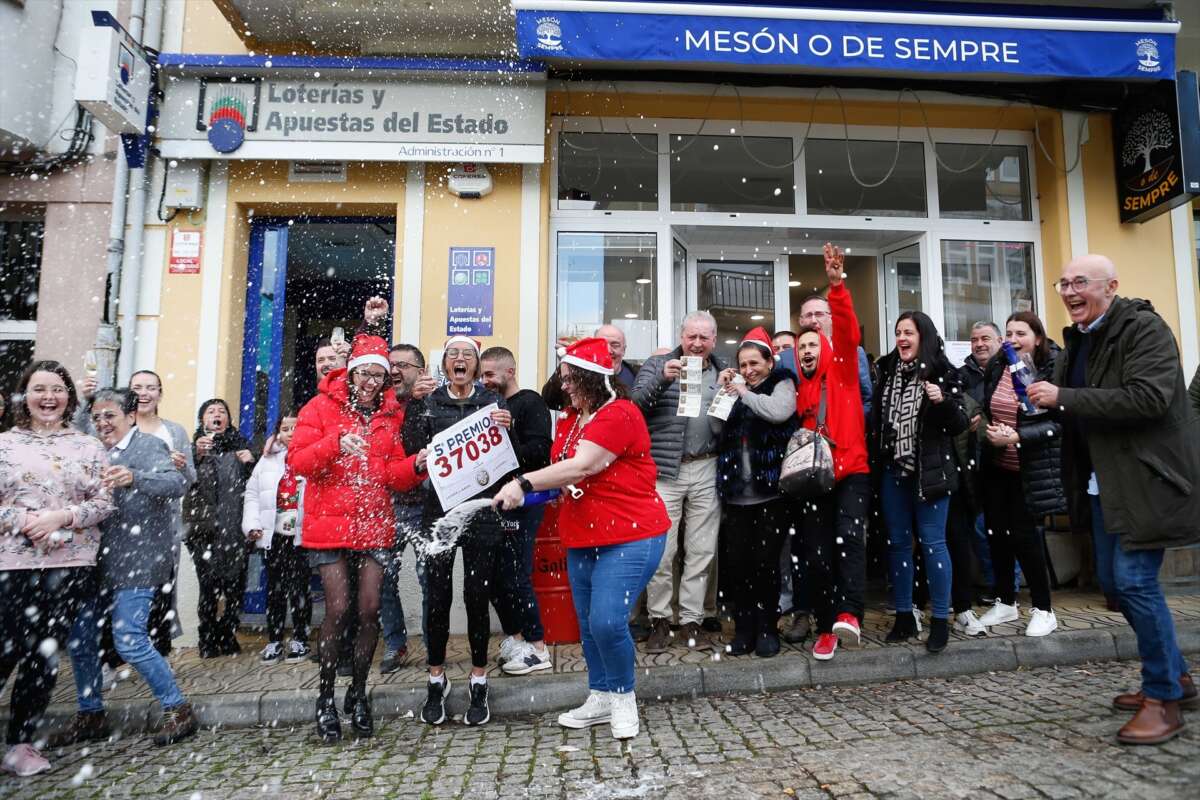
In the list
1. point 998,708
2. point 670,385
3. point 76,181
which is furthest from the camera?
point 76,181

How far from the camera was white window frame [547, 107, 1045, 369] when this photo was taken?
7195 mm

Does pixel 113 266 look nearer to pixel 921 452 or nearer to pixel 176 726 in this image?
pixel 176 726

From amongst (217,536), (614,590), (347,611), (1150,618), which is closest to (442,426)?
(347,611)

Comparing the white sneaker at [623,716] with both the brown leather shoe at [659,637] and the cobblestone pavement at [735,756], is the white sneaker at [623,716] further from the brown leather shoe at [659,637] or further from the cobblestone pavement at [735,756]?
the brown leather shoe at [659,637]

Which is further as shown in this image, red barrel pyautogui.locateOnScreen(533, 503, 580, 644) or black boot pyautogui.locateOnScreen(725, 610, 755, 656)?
red barrel pyautogui.locateOnScreen(533, 503, 580, 644)

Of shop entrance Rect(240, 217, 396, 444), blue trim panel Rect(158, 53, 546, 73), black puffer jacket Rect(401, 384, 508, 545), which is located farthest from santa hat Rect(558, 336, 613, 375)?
shop entrance Rect(240, 217, 396, 444)

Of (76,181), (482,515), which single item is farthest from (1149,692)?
(76,181)

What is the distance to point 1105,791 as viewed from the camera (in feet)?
8.83

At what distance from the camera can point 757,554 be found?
14.9 ft

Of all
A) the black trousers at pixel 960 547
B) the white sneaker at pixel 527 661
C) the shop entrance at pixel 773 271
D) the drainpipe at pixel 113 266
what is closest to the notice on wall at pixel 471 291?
the shop entrance at pixel 773 271

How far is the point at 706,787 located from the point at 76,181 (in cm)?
750

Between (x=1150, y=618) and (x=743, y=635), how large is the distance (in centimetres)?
219

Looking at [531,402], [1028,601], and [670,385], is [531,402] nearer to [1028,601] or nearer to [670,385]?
[670,385]

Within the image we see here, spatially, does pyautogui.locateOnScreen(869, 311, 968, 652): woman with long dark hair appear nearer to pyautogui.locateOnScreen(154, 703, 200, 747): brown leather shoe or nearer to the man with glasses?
the man with glasses
